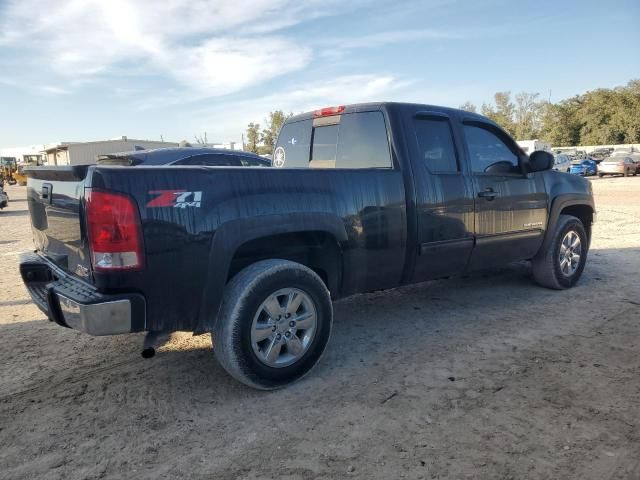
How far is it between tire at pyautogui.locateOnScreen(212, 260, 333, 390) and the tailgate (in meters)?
0.88

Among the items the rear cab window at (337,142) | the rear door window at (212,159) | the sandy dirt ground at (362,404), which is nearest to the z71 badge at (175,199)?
the sandy dirt ground at (362,404)

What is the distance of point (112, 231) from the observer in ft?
8.67

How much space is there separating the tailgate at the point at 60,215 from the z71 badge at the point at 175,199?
1.32 ft

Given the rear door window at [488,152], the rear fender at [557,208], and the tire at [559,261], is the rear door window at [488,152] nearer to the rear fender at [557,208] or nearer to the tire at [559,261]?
the rear fender at [557,208]

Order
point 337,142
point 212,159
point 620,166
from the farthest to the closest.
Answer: point 620,166 < point 212,159 < point 337,142

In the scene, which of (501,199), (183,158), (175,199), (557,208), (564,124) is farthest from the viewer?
(564,124)

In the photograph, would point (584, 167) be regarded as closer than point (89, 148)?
Yes

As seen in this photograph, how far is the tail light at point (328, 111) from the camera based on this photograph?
449 centimetres

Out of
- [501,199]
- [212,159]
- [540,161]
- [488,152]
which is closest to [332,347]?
[501,199]

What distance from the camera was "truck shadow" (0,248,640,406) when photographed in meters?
3.32

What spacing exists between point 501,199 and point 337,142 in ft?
5.46

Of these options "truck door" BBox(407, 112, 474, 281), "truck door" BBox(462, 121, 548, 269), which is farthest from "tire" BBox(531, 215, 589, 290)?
"truck door" BBox(407, 112, 474, 281)

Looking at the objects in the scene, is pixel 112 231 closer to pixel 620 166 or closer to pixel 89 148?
pixel 620 166

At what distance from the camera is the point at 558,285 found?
5422mm
